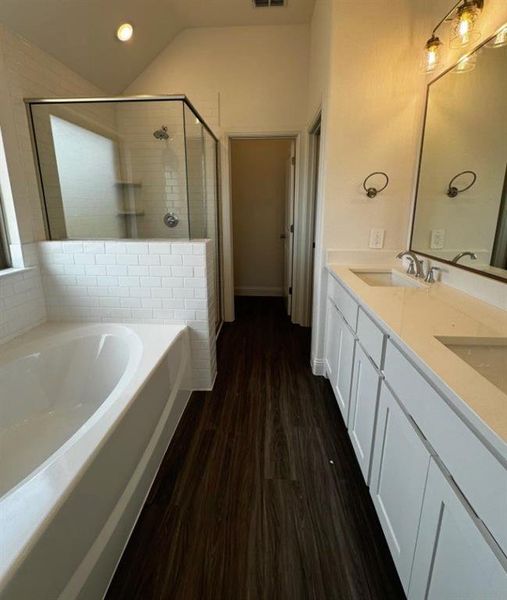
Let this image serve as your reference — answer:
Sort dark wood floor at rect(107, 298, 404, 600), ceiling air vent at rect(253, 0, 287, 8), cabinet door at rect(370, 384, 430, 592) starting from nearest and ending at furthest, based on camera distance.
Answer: cabinet door at rect(370, 384, 430, 592)
dark wood floor at rect(107, 298, 404, 600)
ceiling air vent at rect(253, 0, 287, 8)

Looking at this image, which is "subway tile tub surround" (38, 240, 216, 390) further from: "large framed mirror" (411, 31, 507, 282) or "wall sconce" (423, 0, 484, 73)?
"wall sconce" (423, 0, 484, 73)

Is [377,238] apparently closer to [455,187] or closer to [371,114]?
[455,187]

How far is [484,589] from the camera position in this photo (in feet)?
2.13

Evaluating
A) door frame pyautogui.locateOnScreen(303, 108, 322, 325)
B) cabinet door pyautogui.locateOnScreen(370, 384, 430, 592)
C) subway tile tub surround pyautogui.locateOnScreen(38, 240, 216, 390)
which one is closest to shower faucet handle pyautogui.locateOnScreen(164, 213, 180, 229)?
subway tile tub surround pyautogui.locateOnScreen(38, 240, 216, 390)

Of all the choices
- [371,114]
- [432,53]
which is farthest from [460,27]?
[371,114]

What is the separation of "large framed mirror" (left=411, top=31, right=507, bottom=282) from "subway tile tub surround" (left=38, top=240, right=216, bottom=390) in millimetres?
1469

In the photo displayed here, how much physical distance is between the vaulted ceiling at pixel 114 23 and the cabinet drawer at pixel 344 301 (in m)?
2.38

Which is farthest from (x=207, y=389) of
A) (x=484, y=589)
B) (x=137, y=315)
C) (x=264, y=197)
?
(x=264, y=197)

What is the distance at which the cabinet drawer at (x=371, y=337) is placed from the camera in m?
1.29

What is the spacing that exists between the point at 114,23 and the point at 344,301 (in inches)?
104

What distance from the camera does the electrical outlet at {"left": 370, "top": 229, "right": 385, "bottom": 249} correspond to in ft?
7.49

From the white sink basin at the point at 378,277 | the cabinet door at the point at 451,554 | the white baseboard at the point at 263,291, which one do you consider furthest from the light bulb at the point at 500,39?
the white baseboard at the point at 263,291

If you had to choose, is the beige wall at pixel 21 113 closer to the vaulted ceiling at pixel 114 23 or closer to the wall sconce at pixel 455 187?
the vaulted ceiling at pixel 114 23

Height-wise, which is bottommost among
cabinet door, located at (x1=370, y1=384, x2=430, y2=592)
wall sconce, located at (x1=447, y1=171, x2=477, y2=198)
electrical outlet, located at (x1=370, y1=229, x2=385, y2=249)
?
cabinet door, located at (x1=370, y1=384, x2=430, y2=592)
